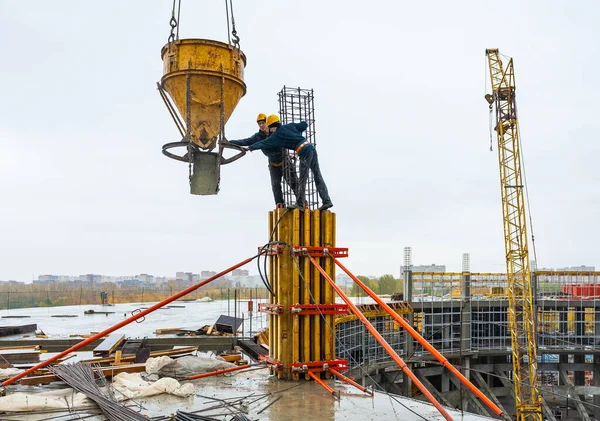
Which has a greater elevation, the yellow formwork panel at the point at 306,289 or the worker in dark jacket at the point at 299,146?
the worker in dark jacket at the point at 299,146

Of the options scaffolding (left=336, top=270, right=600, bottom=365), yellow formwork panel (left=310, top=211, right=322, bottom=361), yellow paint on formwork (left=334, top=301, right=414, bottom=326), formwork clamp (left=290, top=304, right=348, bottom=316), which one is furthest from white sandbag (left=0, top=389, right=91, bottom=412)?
scaffolding (left=336, top=270, right=600, bottom=365)

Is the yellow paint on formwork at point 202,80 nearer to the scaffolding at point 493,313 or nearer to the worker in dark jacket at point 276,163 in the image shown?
the worker in dark jacket at point 276,163

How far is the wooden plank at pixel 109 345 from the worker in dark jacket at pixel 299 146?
6.97 meters

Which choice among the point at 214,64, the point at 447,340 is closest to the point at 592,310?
the point at 447,340

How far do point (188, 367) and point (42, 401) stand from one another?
3.04 metres

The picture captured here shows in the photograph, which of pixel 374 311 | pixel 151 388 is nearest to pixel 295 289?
pixel 151 388

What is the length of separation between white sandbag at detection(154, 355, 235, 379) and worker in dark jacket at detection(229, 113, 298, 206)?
3.45m

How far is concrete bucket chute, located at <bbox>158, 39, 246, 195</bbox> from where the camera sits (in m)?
8.62

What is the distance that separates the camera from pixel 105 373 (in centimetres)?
1020

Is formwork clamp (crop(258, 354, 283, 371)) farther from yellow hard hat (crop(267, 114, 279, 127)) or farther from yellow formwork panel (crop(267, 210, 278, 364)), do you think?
yellow hard hat (crop(267, 114, 279, 127))

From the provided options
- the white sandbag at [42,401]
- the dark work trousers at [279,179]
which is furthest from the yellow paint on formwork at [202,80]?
the white sandbag at [42,401]

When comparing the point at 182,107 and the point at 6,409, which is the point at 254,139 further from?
the point at 6,409

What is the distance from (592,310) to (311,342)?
37.9 m

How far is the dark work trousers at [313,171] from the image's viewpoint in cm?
997
